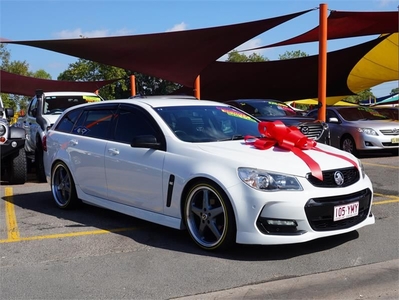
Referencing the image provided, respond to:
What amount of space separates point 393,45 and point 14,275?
19.3 m

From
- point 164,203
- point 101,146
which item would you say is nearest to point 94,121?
point 101,146

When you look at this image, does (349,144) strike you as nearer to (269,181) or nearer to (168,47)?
(168,47)

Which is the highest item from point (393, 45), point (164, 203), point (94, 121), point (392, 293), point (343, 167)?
point (393, 45)

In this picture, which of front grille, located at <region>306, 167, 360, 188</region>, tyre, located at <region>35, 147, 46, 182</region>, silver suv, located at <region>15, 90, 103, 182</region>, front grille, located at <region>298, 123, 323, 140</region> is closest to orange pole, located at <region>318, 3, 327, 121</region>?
front grille, located at <region>298, 123, 323, 140</region>

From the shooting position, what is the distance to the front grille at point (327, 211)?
454cm

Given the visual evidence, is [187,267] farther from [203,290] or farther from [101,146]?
[101,146]

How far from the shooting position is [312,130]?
964cm

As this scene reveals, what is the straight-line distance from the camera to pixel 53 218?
6555mm

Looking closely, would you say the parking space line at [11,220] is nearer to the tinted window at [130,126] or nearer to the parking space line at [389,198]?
the tinted window at [130,126]

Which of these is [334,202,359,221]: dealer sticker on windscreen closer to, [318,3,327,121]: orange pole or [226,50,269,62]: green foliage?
[318,3,327,121]: orange pole

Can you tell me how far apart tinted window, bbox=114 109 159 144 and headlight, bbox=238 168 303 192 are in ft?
4.80

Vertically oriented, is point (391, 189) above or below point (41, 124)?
below

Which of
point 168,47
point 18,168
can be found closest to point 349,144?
point 168,47

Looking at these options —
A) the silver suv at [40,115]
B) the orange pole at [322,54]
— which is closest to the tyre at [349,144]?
the orange pole at [322,54]
